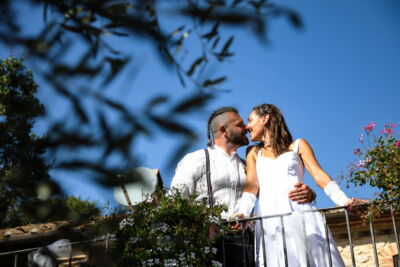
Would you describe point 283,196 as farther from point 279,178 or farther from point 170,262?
point 170,262

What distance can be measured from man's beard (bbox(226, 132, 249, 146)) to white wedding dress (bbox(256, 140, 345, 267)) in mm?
274

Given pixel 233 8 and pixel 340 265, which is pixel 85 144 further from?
pixel 340 265

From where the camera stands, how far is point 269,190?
390cm

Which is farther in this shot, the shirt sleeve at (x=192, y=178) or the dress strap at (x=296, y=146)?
the dress strap at (x=296, y=146)

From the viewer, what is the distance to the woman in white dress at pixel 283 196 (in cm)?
369

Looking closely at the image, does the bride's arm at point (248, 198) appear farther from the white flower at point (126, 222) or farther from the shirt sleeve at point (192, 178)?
the white flower at point (126, 222)

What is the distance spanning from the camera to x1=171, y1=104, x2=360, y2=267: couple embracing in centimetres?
372

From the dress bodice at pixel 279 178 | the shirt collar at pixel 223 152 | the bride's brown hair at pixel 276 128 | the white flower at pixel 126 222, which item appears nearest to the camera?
the white flower at pixel 126 222

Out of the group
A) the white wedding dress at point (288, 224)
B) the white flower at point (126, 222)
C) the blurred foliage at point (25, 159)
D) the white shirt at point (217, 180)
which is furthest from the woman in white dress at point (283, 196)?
the blurred foliage at point (25, 159)

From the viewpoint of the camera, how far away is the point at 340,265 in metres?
3.66

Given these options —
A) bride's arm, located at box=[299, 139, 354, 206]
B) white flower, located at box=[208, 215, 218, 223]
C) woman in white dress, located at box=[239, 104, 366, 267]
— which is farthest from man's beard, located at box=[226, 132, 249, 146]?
white flower, located at box=[208, 215, 218, 223]

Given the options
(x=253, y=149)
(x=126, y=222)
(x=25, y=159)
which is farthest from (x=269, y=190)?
(x=25, y=159)

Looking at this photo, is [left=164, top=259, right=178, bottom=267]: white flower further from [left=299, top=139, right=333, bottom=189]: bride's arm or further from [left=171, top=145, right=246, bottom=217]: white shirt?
[left=299, top=139, right=333, bottom=189]: bride's arm

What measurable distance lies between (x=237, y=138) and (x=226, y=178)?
361 millimetres
